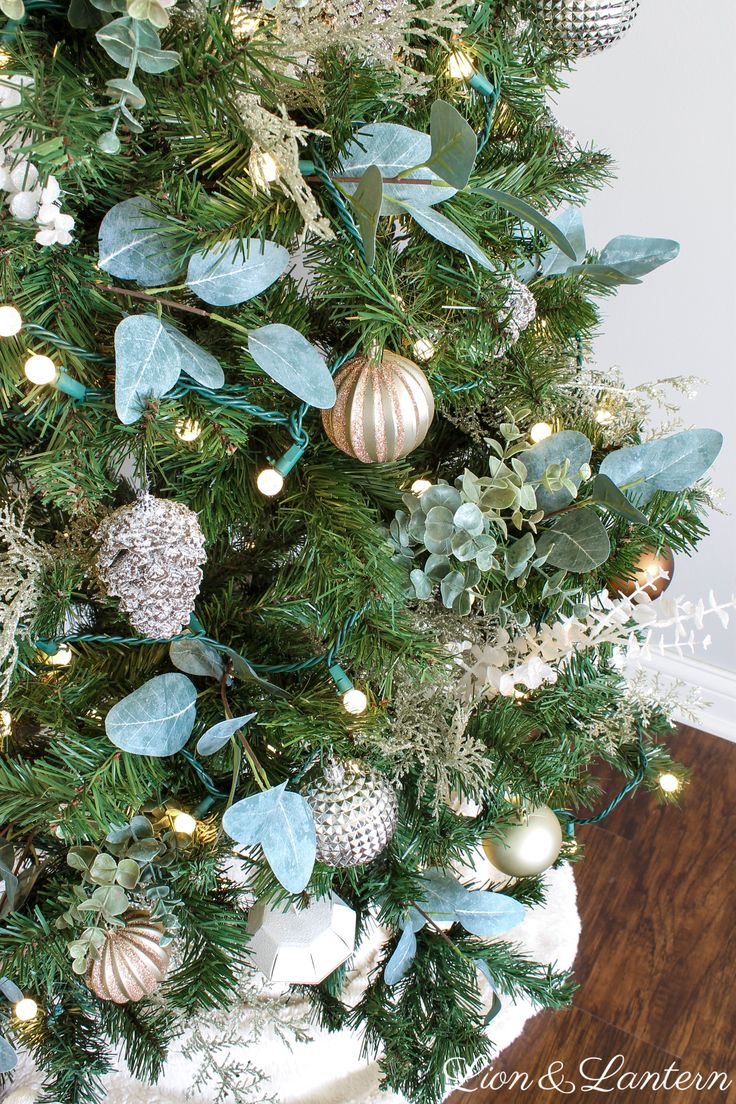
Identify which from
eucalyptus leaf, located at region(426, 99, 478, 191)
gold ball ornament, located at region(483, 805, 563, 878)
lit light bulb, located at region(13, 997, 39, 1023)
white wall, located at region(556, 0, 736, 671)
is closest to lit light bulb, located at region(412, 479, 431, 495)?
eucalyptus leaf, located at region(426, 99, 478, 191)

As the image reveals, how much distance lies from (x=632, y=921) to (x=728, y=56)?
114 cm

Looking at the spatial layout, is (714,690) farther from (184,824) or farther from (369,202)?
(369,202)

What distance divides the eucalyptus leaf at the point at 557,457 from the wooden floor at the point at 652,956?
795mm

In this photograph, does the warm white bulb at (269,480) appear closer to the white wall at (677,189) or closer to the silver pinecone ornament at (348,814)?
the silver pinecone ornament at (348,814)

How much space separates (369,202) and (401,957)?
0.54 metres

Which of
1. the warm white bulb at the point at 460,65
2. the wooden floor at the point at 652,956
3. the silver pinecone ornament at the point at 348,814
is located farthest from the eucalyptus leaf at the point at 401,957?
the warm white bulb at the point at 460,65

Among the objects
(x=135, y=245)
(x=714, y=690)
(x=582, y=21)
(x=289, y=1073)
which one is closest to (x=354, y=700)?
A: (x=135, y=245)

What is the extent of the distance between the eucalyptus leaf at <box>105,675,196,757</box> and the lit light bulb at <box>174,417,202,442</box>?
14 cm

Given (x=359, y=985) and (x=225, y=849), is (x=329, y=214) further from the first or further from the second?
(x=359, y=985)

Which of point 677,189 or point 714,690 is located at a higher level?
point 677,189

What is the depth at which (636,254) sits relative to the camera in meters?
0.58

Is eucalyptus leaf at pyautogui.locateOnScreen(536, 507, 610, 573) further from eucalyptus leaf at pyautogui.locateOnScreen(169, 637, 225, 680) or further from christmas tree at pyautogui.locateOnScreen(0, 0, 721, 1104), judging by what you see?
eucalyptus leaf at pyautogui.locateOnScreen(169, 637, 225, 680)

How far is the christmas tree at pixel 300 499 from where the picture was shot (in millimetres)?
378

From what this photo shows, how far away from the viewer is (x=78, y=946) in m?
0.52
